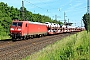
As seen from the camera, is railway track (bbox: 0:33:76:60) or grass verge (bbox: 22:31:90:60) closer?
grass verge (bbox: 22:31:90:60)

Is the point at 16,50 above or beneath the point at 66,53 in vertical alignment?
beneath

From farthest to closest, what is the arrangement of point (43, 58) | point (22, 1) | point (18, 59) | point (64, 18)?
1. point (64, 18)
2. point (22, 1)
3. point (18, 59)
4. point (43, 58)

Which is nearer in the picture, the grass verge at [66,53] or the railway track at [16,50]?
the grass verge at [66,53]

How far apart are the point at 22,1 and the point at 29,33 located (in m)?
7.46

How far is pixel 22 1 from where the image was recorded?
44.6 meters

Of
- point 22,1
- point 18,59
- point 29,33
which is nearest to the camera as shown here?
point 18,59

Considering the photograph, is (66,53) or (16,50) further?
(16,50)

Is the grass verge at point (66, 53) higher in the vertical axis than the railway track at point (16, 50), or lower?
higher

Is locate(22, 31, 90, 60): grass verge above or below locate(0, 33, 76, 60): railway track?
above

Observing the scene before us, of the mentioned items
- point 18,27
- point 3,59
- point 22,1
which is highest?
point 22,1

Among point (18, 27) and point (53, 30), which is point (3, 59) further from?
point (53, 30)

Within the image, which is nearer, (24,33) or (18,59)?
(18,59)

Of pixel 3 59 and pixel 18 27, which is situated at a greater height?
pixel 18 27

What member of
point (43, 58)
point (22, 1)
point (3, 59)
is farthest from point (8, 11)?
point (43, 58)
